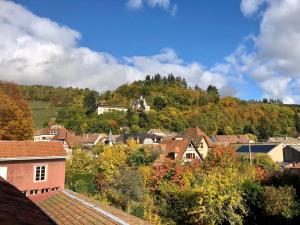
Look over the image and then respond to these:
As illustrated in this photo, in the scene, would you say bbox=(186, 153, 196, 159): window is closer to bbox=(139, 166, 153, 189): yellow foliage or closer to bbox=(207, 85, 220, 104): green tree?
bbox=(139, 166, 153, 189): yellow foliage

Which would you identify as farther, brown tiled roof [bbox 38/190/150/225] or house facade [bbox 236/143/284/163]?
house facade [bbox 236/143/284/163]

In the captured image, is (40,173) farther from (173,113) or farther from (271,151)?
(173,113)

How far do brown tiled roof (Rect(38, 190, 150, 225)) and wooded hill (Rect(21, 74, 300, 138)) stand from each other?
75.6 metres

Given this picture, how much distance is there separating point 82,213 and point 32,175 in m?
15.1

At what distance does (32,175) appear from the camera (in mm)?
26391

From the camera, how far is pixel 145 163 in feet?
136

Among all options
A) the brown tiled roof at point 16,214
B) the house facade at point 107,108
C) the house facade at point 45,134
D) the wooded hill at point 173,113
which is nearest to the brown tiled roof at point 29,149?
the brown tiled roof at point 16,214

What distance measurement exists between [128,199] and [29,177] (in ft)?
28.5

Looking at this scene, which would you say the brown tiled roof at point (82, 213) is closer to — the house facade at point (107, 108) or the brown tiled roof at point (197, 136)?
the brown tiled roof at point (197, 136)

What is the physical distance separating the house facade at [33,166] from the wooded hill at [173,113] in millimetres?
63641

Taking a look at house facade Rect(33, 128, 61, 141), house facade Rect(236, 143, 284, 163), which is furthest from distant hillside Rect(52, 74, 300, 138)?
house facade Rect(236, 143, 284, 163)

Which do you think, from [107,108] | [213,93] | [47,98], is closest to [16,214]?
[107,108]

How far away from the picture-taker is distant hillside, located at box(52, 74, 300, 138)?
99.1 meters

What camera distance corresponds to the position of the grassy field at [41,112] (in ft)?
345
